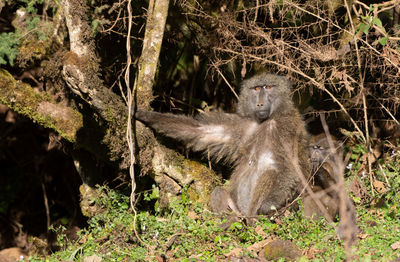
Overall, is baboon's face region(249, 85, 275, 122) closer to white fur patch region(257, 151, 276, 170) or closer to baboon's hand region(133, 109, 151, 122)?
white fur patch region(257, 151, 276, 170)

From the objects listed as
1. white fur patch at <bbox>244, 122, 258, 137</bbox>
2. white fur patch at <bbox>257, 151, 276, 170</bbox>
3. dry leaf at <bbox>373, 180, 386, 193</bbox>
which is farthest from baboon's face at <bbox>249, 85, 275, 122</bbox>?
dry leaf at <bbox>373, 180, 386, 193</bbox>

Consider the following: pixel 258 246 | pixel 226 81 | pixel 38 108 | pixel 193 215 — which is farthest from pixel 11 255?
pixel 258 246

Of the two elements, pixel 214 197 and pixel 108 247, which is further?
pixel 214 197

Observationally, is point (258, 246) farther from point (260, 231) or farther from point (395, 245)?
point (395, 245)

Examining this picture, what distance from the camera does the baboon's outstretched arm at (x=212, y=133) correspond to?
6004 millimetres

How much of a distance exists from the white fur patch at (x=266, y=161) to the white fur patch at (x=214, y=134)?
500 millimetres

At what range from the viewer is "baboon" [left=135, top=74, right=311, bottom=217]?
572 centimetres

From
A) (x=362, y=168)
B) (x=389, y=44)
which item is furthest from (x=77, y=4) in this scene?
(x=362, y=168)

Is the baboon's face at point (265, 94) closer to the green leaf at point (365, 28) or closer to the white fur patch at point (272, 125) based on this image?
the white fur patch at point (272, 125)

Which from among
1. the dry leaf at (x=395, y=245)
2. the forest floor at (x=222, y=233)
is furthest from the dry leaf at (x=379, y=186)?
the dry leaf at (x=395, y=245)

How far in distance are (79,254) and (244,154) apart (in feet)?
7.60

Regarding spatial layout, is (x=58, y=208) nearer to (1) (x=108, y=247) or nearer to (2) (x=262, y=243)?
(1) (x=108, y=247)

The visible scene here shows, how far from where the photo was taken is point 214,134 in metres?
6.16

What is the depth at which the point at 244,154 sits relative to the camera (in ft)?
20.2
